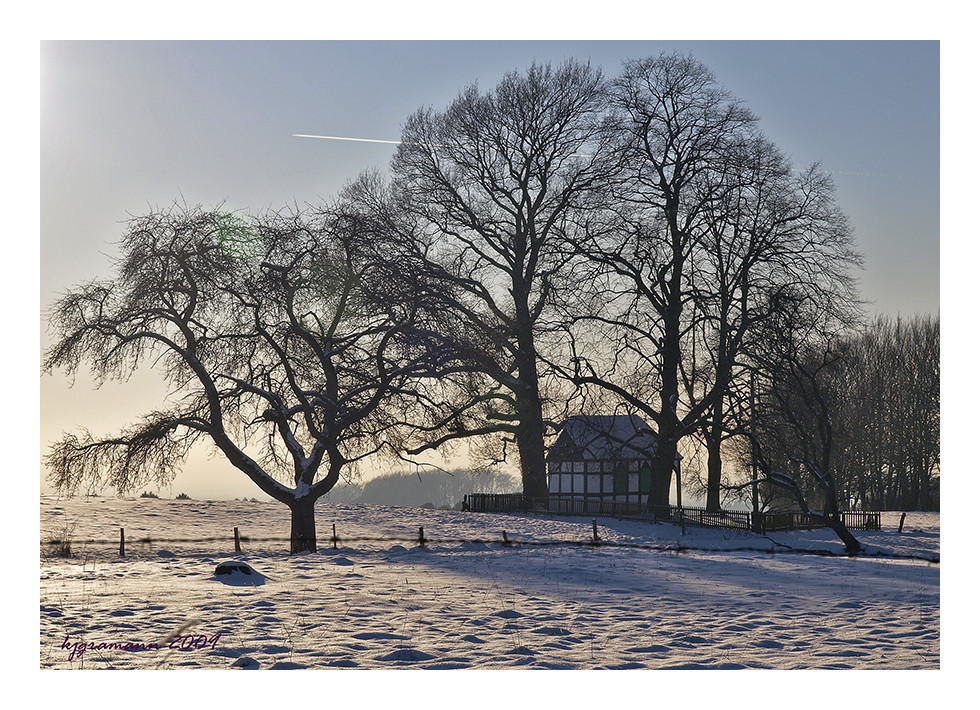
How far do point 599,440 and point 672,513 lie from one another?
30.1 feet

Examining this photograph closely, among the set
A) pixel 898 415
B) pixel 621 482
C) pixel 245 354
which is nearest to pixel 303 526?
pixel 245 354

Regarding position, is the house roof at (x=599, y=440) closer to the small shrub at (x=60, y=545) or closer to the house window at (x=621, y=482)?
the house window at (x=621, y=482)

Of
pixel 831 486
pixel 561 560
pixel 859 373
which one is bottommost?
pixel 561 560

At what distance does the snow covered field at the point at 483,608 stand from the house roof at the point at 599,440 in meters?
10.0

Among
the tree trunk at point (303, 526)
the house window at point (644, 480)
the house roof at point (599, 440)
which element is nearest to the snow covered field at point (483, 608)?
the tree trunk at point (303, 526)

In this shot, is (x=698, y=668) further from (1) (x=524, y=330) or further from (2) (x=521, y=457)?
(2) (x=521, y=457)

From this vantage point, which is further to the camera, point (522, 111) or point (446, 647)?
point (522, 111)

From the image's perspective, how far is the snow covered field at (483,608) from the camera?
31.3 ft

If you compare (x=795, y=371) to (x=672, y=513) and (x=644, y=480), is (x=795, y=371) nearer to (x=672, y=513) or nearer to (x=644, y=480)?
(x=672, y=513)

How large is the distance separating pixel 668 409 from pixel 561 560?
13.0 meters

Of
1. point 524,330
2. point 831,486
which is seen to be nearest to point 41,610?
point 831,486

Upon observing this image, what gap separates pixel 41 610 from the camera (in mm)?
11445

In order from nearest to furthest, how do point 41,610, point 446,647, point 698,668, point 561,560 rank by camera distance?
1. point 698,668
2. point 446,647
3. point 41,610
4. point 561,560

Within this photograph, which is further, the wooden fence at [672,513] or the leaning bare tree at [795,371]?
the wooden fence at [672,513]
